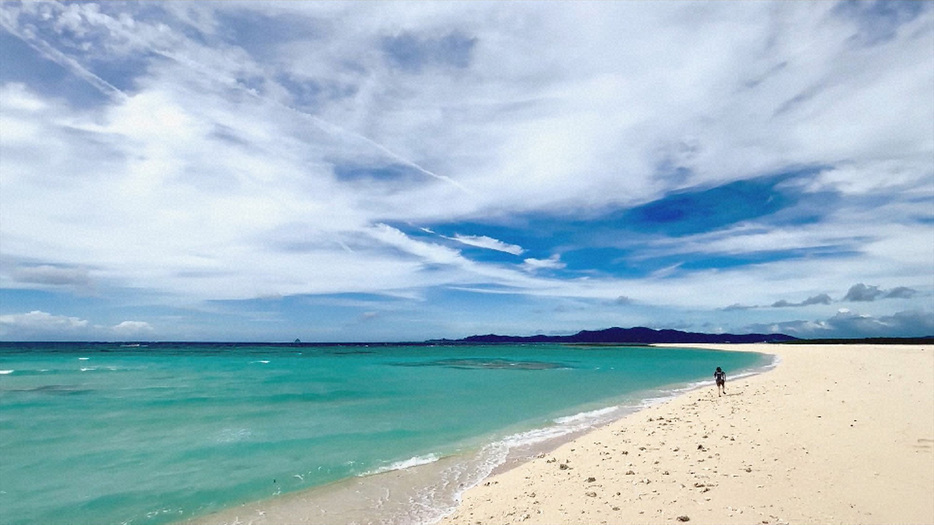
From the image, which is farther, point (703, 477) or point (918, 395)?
point (918, 395)

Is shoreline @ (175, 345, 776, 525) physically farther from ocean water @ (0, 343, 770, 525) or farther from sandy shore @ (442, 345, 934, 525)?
sandy shore @ (442, 345, 934, 525)

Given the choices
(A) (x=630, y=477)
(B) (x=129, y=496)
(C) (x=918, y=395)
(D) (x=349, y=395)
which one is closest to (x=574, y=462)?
(A) (x=630, y=477)

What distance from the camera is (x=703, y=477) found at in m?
8.81

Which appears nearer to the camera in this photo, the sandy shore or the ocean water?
the sandy shore

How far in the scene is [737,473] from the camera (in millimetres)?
8938

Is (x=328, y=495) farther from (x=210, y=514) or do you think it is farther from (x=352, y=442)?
(x=352, y=442)

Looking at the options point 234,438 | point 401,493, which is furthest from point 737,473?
point 234,438

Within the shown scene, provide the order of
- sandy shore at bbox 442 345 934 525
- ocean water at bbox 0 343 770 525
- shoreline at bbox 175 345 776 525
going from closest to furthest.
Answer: sandy shore at bbox 442 345 934 525 < shoreline at bbox 175 345 776 525 < ocean water at bbox 0 343 770 525

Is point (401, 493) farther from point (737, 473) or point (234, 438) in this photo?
point (234, 438)

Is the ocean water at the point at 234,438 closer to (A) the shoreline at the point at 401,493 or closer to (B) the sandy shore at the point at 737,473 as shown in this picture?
(A) the shoreline at the point at 401,493

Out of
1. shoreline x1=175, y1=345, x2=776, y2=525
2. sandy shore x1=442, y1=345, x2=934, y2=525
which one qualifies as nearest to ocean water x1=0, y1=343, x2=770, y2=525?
shoreline x1=175, y1=345, x2=776, y2=525

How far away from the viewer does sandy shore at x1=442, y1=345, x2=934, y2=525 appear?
7.33m

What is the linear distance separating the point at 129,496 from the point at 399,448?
23.2 feet

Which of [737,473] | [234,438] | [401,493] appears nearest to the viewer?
[737,473]
